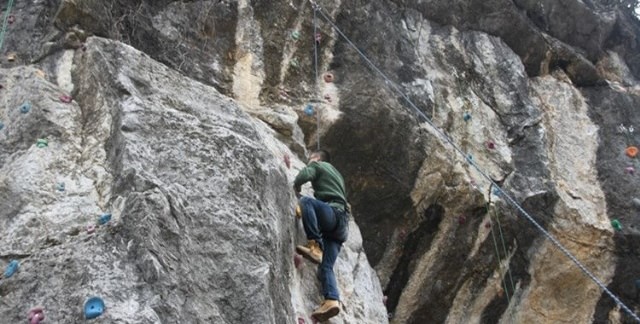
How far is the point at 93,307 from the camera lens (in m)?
4.57

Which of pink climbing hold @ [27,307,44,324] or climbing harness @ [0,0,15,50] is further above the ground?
climbing harness @ [0,0,15,50]

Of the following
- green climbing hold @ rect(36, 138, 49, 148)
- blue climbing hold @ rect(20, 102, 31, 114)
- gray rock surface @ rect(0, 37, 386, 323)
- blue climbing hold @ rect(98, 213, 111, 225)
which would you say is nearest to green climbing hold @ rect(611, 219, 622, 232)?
gray rock surface @ rect(0, 37, 386, 323)

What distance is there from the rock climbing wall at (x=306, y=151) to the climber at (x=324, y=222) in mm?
171

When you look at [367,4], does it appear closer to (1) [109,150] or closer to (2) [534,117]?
(2) [534,117]

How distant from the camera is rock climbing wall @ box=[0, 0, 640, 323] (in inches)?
207

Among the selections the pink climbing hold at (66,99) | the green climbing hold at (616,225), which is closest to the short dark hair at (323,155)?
the pink climbing hold at (66,99)

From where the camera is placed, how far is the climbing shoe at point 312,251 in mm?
6633

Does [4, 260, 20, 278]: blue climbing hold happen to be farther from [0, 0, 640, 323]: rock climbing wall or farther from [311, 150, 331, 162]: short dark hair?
[311, 150, 331, 162]: short dark hair

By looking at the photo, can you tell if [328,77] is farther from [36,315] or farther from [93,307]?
[36,315]

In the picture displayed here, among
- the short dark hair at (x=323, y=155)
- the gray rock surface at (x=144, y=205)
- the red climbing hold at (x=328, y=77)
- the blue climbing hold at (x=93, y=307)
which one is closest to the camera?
the blue climbing hold at (x=93, y=307)

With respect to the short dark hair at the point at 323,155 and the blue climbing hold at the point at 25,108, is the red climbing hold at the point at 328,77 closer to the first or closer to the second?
the short dark hair at the point at 323,155

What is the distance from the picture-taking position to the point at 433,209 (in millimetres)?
8961

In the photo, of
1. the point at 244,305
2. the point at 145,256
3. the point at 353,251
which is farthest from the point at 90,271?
the point at 353,251

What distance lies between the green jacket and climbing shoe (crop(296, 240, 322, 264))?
402 millimetres
